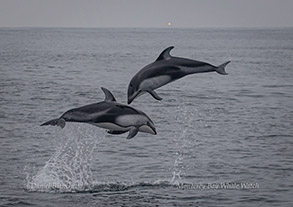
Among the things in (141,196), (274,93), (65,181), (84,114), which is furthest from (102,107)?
(274,93)

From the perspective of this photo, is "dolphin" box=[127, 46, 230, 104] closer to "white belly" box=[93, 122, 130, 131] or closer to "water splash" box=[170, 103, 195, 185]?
"white belly" box=[93, 122, 130, 131]

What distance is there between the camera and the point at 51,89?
86.6 m

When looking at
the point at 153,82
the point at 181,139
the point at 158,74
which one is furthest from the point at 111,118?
the point at 181,139

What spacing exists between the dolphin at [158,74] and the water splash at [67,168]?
18343mm

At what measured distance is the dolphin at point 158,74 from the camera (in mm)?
17172

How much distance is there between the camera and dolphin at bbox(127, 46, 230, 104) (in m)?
17.2

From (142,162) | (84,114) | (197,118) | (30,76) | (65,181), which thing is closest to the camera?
(84,114)

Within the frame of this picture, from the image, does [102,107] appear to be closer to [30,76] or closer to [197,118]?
[197,118]

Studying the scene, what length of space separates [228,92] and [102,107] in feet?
231

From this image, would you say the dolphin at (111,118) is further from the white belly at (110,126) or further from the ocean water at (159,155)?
the ocean water at (159,155)

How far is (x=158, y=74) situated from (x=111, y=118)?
1.78m

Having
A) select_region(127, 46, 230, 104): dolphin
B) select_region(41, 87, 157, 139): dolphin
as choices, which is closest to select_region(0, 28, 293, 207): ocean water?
select_region(41, 87, 157, 139): dolphin

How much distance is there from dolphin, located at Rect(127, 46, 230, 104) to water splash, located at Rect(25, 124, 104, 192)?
18.3 meters

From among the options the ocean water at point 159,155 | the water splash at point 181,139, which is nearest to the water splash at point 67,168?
the ocean water at point 159,155
